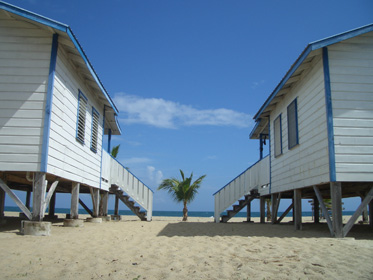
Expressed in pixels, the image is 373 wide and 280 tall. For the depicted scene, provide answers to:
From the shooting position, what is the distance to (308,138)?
10.8 meters

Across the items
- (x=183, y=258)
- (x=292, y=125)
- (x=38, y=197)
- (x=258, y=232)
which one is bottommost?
(x=183, y=258)

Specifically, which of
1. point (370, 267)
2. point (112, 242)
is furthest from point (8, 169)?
point (370, 267)

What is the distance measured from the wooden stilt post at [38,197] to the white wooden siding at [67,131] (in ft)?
1.13

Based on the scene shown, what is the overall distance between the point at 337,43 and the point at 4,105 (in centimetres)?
A: 897

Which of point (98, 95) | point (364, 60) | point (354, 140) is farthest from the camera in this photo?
point (98, 95)

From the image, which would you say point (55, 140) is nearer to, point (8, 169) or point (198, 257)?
point (8, 169)

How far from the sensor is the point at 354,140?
30.3 feet

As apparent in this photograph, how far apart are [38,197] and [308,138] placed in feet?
25.3

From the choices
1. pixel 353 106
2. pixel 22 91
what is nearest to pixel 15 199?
pixel 22 91

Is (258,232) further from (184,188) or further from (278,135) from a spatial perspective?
(184,188)

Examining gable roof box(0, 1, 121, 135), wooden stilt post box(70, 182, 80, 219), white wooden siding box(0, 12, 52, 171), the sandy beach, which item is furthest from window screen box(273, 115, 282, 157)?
white wooden siding box(0, 12, 52, 171)

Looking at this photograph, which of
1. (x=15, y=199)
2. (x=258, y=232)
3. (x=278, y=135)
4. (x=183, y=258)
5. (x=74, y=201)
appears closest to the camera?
(x=183, y=258)

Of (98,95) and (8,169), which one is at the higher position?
(98,95)

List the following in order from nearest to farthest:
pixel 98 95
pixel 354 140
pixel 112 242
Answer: pixel 112 242 < pixel 354 140 < pixel 98 95
